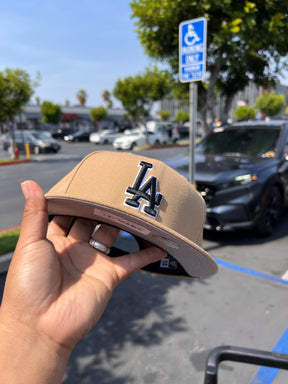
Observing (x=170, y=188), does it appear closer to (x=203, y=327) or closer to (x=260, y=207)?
(x=203, y=327)

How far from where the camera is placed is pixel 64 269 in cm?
138

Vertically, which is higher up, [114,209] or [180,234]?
[114,209]

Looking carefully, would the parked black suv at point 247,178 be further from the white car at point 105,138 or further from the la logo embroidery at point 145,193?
the white car at point 105,138

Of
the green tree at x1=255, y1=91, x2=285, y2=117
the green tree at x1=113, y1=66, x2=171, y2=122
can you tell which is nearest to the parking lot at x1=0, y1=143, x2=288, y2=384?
the green tree at x1=113, y1=66, x2=171, y2=122

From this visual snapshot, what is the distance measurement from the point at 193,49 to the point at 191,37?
0.53 ft

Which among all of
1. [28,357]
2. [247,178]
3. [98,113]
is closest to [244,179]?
[247,178]

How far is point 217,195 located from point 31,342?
372 centimetres

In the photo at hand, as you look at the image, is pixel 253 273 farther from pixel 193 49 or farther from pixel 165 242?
pixel 193 49

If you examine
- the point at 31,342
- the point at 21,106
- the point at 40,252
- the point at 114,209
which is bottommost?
the point at 31,342

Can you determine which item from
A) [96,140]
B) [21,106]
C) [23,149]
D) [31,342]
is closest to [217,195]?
[31,342]

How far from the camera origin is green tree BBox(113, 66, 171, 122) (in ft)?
88.7

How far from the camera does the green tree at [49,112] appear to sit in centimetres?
4584

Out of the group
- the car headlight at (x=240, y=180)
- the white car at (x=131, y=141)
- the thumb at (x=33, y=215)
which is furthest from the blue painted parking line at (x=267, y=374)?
the white car at (x=131, y=141)

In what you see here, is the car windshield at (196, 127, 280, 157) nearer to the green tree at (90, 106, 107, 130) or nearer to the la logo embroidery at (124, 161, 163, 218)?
the la logo embroidery at (124, 161, 163, 218)
